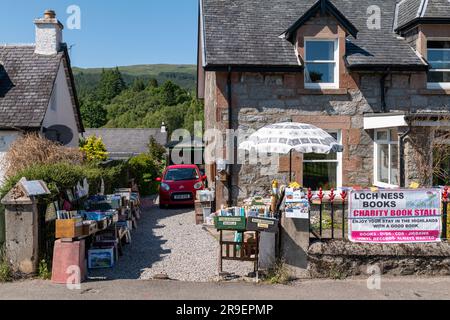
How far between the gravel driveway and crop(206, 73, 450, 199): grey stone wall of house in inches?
81.9

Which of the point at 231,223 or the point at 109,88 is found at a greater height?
the point at 109,88

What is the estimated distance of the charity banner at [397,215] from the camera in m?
8.30

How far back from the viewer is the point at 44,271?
8.02 meters

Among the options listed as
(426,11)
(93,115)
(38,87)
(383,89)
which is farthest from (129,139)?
(93,115)

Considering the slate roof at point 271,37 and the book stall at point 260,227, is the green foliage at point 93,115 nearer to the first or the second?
the slate roof at point 271,37

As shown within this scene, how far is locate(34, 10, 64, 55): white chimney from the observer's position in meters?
18.3

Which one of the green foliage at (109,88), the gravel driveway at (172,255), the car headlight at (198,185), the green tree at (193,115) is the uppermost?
the green foliage at (109,88)

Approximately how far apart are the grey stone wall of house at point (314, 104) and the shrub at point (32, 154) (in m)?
4.64

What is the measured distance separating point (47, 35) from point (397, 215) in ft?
49.7

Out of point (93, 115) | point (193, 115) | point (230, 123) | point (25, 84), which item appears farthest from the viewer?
point (93, 115)

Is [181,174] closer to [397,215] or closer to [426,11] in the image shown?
[426,11]

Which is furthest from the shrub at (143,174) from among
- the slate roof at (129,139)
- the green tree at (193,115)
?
the green tree at (193,115)
